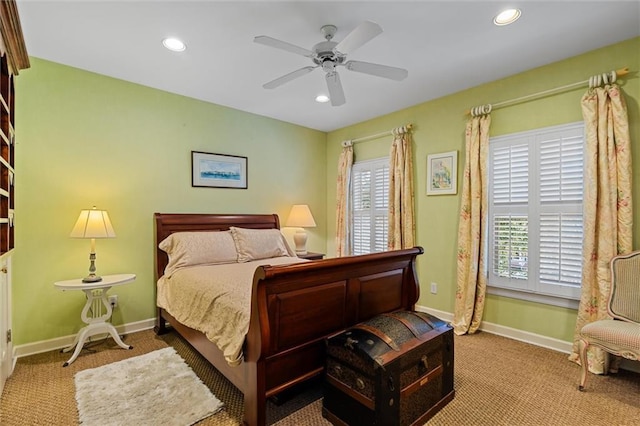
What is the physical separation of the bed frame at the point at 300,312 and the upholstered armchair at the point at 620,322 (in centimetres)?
125

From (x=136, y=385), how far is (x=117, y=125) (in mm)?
2517

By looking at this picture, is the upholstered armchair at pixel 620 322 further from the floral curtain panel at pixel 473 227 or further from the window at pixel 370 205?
the window at pixel 370 205

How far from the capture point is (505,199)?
3250mm

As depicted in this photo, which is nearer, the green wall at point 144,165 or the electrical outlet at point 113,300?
the green wall at point 144,165

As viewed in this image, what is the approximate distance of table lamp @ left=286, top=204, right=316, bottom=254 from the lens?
446 centimetres

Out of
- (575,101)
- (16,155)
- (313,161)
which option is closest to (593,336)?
(575,101)

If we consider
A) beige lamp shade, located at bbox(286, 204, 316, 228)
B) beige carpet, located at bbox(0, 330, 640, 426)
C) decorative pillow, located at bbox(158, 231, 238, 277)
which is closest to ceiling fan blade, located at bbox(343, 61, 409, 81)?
decorative pillow, located at bbox(158, 231, 238, 277)

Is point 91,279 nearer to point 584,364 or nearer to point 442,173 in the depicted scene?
point 442,173

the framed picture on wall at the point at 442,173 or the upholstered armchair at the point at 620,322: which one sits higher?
the framed picture on wall at the point at 442,173

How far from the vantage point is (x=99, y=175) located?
3168 millimetres

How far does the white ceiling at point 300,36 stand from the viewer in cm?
214

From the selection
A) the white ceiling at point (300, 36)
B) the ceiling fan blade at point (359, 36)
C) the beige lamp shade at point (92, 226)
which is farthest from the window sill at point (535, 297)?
the beige lamp shade at point (92, 226)

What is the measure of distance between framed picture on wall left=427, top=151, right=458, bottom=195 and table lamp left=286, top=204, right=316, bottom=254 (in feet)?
5.58

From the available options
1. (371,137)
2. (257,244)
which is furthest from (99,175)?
(371,137)
